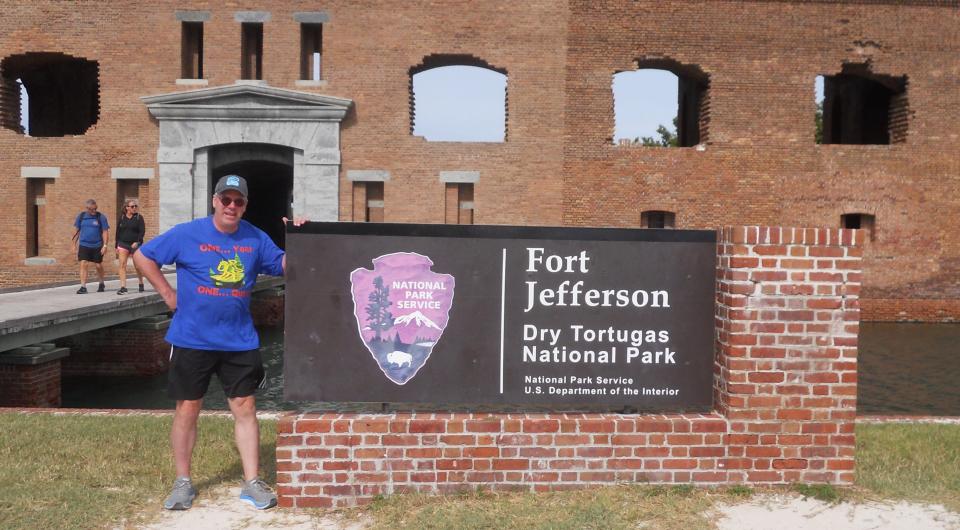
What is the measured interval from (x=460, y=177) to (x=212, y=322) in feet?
45.8

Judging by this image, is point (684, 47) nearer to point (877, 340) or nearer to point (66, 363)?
point (877, 340)

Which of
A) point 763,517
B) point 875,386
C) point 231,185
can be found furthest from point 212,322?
point 875,386

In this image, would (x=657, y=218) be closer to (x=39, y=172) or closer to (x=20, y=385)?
(x=20, y=385)

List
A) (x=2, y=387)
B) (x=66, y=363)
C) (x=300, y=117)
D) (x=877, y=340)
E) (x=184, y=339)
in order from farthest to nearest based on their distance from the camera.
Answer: (x=300, y=117)
(x=877, y=340)
(x=66, y=363)
(x=2, y=387)
(x=184, y=339)

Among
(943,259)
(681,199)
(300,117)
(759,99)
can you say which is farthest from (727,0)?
(300,117)

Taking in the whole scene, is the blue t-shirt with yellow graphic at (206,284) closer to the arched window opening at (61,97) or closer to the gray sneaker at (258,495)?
the gray sneaker at (258,495)

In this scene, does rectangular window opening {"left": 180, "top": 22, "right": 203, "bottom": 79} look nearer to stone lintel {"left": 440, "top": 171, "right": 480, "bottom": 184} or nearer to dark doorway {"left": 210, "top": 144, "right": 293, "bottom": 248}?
dark doorway {"left": 210, "top": 144, "right": 293, "bottom": 248}

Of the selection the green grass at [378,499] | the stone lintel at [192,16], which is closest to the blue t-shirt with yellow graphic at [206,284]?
the green grass at [378,499]

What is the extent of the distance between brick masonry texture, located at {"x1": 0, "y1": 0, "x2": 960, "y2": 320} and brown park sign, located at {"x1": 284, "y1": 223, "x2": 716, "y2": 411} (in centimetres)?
1301

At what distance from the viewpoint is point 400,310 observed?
13.6ft

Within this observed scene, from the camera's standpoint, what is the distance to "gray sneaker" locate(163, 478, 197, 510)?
3869mm

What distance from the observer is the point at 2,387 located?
8133 millimetres

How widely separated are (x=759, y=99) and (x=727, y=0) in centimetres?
270

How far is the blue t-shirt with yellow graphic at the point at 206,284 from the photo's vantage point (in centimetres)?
388
